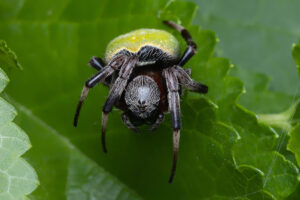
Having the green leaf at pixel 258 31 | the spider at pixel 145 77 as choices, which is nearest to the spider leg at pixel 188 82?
the spider at pixel 145 77

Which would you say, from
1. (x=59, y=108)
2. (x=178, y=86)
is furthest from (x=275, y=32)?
(x=59, y=108)

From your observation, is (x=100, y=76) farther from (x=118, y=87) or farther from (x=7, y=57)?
(x=7, y=57)

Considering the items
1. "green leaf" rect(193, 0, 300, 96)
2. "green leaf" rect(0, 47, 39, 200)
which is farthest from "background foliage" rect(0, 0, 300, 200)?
"green leaf" rect(193, 0, 300, 96)

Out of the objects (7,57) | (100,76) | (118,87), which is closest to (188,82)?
(118,87)

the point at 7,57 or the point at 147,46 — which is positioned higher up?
the point at 147,46

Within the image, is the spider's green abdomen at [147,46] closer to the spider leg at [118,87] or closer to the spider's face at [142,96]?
the spider leg at [118,87]

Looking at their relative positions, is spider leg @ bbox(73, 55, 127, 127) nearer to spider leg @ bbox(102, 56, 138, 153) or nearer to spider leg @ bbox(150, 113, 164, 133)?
spider leg @ bbox(102, 56, 138, 153)

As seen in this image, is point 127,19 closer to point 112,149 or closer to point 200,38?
point 200,38
